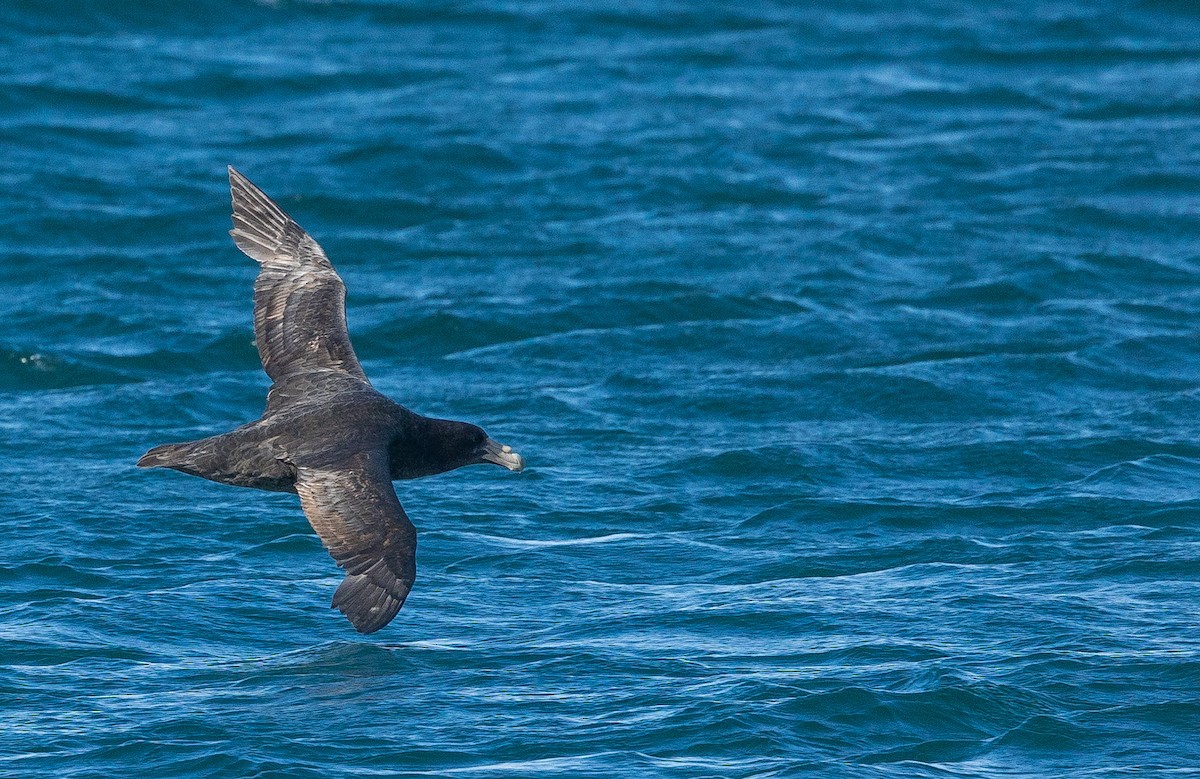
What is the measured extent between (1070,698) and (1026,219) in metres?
11.1

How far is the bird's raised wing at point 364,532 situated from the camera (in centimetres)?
1001

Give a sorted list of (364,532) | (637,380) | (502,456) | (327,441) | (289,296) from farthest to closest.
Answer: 1. (637,380)
2. (289,296)
3. (502,456)
4. (327,441)
5. (364,532)

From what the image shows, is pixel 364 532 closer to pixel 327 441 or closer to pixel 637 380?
pixel 327 441

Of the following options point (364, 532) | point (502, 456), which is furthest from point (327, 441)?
point (502, 456)

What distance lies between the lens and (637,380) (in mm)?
16859

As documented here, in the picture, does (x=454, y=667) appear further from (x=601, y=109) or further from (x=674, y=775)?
(x=601, y=109)

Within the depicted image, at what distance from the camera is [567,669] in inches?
432

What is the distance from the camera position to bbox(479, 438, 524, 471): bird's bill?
11.8 m

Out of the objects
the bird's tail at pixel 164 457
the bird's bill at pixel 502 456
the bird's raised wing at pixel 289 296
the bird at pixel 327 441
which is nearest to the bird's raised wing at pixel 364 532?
the bird at pixel 327 441

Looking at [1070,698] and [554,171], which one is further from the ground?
[554,171]

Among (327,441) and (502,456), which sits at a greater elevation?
(327,441)

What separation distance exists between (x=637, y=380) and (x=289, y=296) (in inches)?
190

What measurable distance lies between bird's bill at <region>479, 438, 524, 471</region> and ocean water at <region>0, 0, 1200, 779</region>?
35.7 inches

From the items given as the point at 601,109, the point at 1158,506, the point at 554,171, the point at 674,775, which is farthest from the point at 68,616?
the point at 601,109
